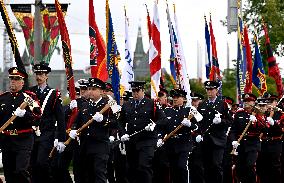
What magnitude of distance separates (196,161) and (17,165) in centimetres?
558

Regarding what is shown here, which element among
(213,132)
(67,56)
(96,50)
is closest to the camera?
(67,56)

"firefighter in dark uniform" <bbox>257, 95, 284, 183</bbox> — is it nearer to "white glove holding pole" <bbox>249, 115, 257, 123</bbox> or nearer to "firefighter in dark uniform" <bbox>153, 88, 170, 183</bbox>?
"white glove holding pole" <bbox>249, 115, 257, 123</bbox>

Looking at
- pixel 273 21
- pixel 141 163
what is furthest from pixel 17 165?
pixel 273 21

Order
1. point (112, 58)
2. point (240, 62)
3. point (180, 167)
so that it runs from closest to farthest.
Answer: point (112, 58) < point (180, 167) < point (240, 62)

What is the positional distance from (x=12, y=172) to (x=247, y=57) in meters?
9.97

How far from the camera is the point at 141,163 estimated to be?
52.4 feet

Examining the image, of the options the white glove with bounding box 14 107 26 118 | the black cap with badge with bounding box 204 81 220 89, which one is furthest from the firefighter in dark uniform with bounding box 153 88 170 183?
the white glove with bounding box 14 107 26 118

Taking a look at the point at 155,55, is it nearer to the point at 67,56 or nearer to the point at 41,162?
the point at 67,56

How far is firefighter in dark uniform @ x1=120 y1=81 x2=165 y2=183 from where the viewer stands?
16.0 m

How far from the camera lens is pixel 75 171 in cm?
1428

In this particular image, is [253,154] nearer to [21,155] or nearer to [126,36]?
[126,36]

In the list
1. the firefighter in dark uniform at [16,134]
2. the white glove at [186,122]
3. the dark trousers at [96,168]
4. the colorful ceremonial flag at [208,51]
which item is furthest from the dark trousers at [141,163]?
the colorful ceremonial flag at [208,51]

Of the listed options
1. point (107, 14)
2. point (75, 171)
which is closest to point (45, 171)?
point (75, 171)

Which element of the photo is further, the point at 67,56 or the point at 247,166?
the point at 247,166
